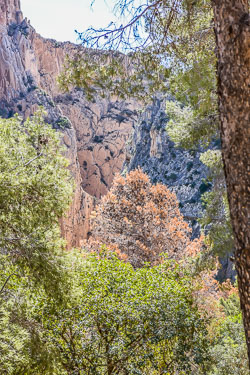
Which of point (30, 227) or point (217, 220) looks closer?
point (30, 227)

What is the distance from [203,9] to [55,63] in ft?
158

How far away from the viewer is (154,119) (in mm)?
37969

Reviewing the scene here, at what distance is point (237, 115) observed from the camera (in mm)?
2623

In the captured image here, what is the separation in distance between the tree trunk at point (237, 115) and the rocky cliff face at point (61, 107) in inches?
1260

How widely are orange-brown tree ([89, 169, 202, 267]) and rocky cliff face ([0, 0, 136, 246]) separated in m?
17.7

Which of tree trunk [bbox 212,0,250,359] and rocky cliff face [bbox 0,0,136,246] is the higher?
rocky cliff face [bbox 0,0,136,246]

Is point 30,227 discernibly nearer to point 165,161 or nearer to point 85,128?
point 165,161

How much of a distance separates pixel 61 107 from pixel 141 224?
35.3 meters

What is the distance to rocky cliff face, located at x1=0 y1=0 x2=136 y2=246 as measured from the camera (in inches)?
1575

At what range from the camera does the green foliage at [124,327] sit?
6762 millimetres

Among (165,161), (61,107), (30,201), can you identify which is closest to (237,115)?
(30,201)

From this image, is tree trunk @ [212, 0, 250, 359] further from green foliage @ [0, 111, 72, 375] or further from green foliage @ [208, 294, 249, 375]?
green foliage @ [208, 294, 249, 375]

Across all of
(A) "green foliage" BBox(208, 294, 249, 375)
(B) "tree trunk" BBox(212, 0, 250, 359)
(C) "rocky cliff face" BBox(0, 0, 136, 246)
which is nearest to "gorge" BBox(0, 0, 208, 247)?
(C) "rocky cliff face" BBox(0, 0, 136, 246)

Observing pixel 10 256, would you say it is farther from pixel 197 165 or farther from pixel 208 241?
pixel 197 165
